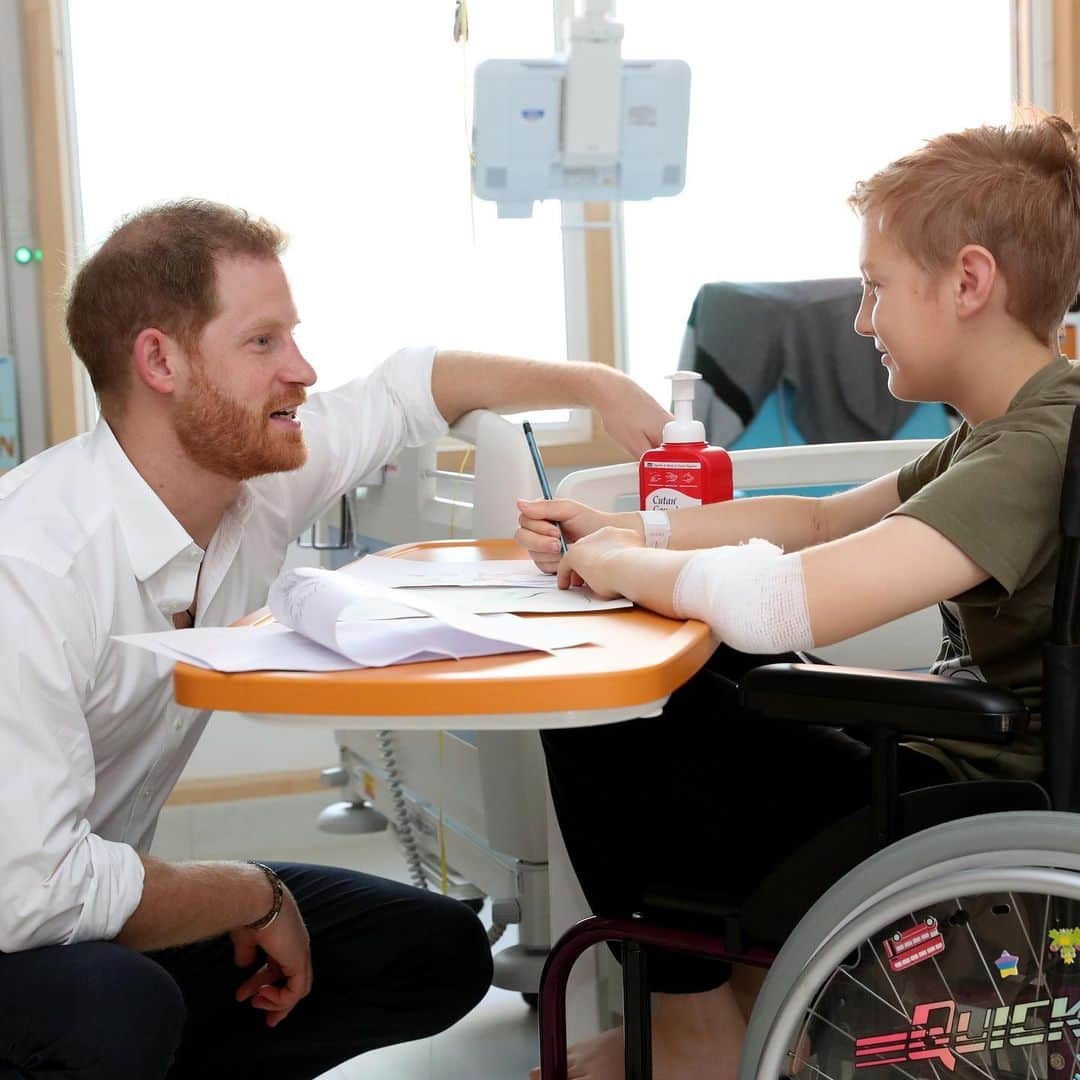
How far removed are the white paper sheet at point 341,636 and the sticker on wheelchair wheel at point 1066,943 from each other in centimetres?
38

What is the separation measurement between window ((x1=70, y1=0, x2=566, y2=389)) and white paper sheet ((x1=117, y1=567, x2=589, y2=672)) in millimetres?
2161

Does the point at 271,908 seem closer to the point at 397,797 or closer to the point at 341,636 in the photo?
the point at 341,636

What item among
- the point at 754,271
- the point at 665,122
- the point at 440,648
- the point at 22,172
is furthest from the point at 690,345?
the point at 440,648

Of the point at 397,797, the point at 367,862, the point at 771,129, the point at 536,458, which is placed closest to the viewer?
the point at 536,458

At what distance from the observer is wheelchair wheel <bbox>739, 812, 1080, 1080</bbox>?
0.91 metres

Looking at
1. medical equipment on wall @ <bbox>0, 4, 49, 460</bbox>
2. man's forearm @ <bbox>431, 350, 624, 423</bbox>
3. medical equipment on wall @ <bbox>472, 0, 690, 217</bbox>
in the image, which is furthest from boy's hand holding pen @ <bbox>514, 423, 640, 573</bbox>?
medical equipment on wall @ <bbox>0, 4, 49, 460</bbox>

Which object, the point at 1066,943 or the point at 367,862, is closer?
the point at 1066,943

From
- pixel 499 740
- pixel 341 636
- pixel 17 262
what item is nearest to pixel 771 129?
pixel 17 262

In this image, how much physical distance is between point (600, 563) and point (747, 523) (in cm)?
34

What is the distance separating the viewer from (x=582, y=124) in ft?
8.81

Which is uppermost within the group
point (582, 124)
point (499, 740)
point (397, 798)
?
point (582, 124)

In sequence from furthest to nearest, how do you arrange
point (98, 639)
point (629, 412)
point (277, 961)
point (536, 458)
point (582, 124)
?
point (582, 124), point (629, 412), point (536, 458), point (277, 961), point (98, 639)

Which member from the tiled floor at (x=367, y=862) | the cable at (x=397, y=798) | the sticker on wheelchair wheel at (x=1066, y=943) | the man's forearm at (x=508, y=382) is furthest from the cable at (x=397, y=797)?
the sticker on wheelchair wheel at (x=1066, y=943)

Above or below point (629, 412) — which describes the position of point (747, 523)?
below
